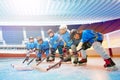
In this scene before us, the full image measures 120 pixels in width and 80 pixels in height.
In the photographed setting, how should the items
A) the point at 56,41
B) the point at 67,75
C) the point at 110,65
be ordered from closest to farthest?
the point at 67,75, the point at 110,65, the point at 56,41

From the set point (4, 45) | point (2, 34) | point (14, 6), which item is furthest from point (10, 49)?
point (14, 6)

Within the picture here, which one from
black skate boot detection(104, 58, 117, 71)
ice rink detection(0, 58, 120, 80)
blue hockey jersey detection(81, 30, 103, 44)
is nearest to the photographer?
ice rink detection(0, 58, 120, 80)

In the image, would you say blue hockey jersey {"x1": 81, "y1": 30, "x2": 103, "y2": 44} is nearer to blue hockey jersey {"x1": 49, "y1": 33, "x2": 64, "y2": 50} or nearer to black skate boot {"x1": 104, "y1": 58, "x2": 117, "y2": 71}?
black skate boot {"x1": 104, "y1": 58, "x2": 117, "y2": 71}

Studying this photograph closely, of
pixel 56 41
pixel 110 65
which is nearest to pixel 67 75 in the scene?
pixel 110 65

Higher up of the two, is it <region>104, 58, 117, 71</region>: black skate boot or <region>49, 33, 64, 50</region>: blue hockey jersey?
<region>49, 33, 64, 50</region>: blue hockey jersey

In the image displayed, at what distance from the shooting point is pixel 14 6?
4.80 m

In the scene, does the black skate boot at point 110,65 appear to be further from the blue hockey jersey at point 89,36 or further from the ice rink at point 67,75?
the blue hockey jersey at point 89,36

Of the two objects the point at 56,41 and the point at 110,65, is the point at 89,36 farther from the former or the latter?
the point at 56,41

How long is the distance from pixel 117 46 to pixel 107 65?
2683 mm

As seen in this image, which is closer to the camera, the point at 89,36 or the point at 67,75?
the point at 67,75

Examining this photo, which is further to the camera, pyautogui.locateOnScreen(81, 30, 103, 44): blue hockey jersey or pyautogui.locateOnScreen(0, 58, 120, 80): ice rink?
pyautogui.locateOnScreen(81, 30, 103, 44): blue hockey jersey

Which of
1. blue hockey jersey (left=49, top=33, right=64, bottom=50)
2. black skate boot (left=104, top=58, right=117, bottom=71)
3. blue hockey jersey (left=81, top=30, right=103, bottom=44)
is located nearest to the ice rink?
black skate boot (left=104, top=58, right=117, bottom=71)

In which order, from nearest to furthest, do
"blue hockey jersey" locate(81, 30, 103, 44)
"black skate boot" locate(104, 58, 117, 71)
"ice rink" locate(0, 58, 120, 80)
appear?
"ice rink" locate(0, 58, 120, 80), "black skate boot" locate(104, 58, 117, 71), "blue hockey jersey" locate(81, 30, 103, 44)

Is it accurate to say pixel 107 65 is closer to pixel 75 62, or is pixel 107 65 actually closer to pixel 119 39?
pixel 75 62
